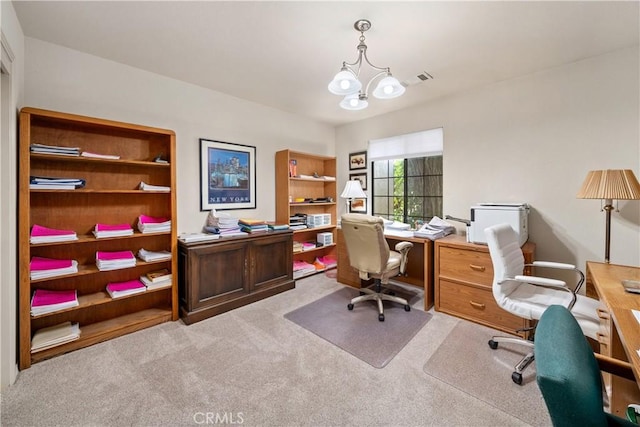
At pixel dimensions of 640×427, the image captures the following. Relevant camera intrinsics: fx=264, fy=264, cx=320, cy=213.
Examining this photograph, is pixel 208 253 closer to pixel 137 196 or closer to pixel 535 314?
pixel 137 196

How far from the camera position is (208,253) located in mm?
2658

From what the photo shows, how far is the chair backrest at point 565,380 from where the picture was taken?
61cm

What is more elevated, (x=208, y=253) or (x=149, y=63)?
(x=149, y=63)

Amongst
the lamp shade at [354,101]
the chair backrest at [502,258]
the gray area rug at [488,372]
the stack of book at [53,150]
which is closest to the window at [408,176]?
the chair backrest at [502,258]

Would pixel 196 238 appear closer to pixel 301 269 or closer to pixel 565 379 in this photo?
pixel 301 269

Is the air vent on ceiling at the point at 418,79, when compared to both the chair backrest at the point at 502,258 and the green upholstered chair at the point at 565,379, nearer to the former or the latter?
the chair backrest at the point at 502,258

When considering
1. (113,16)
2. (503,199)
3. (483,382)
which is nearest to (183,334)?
(483,382)

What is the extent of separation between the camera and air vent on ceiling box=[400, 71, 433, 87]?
9.02ft

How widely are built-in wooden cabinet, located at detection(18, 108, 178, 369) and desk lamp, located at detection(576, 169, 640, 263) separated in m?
3.60

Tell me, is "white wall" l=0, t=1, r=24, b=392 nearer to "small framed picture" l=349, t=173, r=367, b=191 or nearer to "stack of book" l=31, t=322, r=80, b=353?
"stack of book" l=31, t=322, r=80, b=353

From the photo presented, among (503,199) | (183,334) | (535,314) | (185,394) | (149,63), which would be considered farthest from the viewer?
(503,199)

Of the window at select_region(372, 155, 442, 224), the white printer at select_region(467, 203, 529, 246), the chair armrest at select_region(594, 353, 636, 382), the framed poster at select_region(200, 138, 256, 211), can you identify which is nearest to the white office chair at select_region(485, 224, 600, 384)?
the white printer at select_region(467, 203, 529, 246)

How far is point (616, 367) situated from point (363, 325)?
68.6 inches

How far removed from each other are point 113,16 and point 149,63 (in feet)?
2.19
